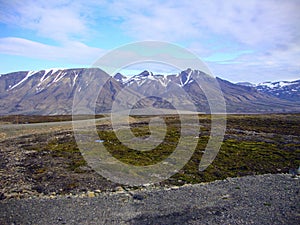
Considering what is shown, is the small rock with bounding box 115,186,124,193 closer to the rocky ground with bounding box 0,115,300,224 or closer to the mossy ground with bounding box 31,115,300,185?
the rocky ground with bounding box 0,115,300,224

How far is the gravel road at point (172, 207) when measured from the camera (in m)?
13.0

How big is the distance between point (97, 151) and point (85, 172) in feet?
24.6

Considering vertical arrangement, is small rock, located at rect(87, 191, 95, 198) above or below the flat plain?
below

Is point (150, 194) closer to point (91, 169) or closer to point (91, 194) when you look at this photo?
point (91, 194)

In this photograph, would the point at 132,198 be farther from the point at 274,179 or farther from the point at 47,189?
the point at 274,179

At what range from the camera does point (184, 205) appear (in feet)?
48.7

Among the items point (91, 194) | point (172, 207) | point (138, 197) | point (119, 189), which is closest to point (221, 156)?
point (119, 189)

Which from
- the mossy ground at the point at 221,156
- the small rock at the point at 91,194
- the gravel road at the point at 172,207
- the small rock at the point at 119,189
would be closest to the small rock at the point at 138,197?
the gravel road at the point at 172,207

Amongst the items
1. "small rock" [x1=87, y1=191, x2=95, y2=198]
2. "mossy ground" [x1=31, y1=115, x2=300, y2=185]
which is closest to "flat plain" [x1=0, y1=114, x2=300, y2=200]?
"mossy ground" [x1=31, y1=115, x2=300, y2=185]

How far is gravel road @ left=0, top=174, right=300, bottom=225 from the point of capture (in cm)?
1303

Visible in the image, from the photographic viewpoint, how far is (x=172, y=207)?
1458 cm

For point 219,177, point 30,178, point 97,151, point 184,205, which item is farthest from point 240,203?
point 97,151

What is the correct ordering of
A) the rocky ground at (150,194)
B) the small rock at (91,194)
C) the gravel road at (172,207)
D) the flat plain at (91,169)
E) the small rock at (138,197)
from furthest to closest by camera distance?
1. the flat plain at (91,169)
2. the small rock at (91,194)
3. the small rock at (138,197)
4. the rocky ground at (150,194)
5. the gravel road at (172,207)

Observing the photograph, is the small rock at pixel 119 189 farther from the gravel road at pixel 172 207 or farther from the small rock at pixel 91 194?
the small rock at pixel 91 194
